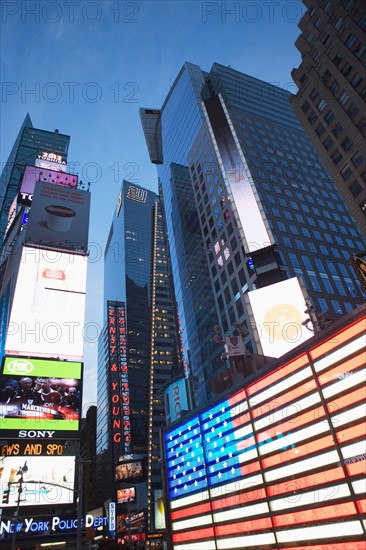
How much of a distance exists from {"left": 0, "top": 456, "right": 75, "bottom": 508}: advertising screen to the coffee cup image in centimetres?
2624

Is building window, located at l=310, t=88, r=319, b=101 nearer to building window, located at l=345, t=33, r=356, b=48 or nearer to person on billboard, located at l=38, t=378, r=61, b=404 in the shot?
building window, located at l=345, t=33, r=356, b=48

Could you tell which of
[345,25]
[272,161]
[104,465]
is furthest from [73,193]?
[104,465]

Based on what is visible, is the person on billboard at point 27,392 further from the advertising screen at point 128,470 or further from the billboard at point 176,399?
the advertising screen at point 128,470

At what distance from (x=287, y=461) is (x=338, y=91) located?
47.9 m

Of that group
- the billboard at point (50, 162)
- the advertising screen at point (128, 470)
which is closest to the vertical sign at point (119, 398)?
the advertising screen at point (128, 470)

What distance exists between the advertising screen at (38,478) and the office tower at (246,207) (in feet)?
87.1

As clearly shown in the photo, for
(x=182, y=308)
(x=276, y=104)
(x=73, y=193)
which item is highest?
(x=276, y=104)

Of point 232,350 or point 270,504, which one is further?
point 232,350

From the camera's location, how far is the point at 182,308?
312ft

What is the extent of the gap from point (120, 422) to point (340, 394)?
80.6m

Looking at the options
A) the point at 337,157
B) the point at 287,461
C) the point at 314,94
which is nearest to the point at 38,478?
the point at 287,461

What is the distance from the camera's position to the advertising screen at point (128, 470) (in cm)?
9050

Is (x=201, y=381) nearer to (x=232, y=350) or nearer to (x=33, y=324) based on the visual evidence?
(x=33, y=324)

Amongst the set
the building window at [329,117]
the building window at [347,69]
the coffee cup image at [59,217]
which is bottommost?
the coffee cup image at [59,217]
